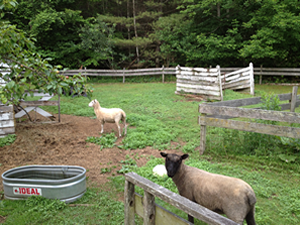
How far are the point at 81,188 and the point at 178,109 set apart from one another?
735cm

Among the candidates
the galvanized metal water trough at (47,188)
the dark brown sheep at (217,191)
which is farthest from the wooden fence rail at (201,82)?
the galvanized metal water trough at (47,188)

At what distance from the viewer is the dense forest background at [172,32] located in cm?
1859

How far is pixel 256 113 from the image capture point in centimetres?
550

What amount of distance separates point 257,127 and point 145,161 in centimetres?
301

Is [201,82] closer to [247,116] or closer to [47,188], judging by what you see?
[247,116]

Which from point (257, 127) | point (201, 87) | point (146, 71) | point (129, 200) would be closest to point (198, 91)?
point (201, 87)

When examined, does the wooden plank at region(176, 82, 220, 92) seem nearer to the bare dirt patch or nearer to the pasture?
the pasture

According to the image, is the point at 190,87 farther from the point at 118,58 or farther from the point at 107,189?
the point at 118,58

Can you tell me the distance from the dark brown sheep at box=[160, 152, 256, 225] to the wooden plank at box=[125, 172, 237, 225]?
0.81 m

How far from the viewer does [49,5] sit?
23.7 metres

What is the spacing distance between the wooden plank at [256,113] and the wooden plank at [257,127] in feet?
0.60

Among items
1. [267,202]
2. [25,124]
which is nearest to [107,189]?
[267,202]

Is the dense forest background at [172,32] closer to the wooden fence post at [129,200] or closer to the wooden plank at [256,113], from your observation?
the wooden plank at [256,113]

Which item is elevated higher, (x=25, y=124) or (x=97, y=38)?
(x=97, y=38)
